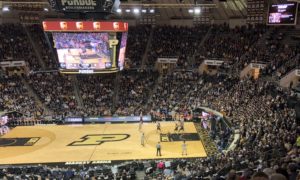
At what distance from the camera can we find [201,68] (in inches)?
1654

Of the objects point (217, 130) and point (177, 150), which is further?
point (217, 130)

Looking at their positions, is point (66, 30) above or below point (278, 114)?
above

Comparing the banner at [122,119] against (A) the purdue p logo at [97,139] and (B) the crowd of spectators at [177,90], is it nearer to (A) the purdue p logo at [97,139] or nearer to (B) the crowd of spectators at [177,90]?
(B) the crowd of spectators at [177,90]

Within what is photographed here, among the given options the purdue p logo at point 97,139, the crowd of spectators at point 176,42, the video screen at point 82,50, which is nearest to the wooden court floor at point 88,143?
the purdue p logo at point 97,139

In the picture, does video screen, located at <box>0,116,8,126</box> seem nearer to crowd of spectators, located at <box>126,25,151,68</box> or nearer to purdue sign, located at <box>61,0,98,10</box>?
purdue sign, located at <box>61,0,98,10</box>

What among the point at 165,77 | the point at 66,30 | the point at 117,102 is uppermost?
the point at 66,30

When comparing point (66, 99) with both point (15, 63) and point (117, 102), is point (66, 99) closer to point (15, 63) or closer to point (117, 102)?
point (117, 102)

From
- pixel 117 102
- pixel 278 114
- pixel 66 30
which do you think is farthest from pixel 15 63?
pixel 278 114

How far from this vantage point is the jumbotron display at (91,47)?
27.0m

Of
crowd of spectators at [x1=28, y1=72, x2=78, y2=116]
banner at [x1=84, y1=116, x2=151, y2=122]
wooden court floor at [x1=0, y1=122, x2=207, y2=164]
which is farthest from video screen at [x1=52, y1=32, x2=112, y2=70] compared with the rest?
crowd of spectators at [x1=28, y1=72, x2=78, y2=116]

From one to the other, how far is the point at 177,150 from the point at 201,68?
1829 centimetres

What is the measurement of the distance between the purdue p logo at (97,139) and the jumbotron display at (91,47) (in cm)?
592

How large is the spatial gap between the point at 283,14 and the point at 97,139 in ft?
65.1

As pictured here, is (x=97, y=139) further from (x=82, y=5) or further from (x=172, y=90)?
(x=172, y=90)
